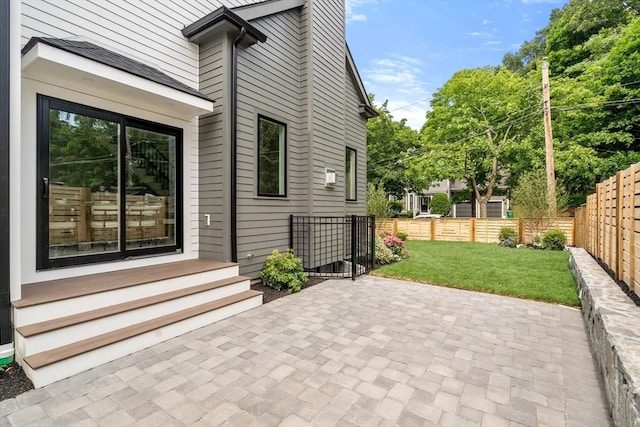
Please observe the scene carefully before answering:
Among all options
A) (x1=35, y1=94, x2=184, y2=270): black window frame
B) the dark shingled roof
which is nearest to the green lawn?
(x1=35, y1=94, x2=184, y2=270): black window frame

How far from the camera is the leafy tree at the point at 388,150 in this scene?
18328mm

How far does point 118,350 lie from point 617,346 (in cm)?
383

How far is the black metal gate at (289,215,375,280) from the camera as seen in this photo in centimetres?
596

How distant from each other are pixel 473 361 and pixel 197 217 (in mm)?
4237

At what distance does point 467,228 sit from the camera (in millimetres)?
12531

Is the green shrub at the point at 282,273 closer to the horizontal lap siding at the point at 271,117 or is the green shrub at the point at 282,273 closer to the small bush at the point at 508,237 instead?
the horizontal lap siding at the point at 271,117

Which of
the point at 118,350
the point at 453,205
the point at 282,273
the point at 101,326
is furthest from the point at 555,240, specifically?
the point at 101,326

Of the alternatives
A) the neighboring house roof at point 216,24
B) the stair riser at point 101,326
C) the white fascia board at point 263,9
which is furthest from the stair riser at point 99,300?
the white fascia board at point 263,9

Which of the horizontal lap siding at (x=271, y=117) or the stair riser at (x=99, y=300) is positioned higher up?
the horizontal lap siding at (x=271, y=117)

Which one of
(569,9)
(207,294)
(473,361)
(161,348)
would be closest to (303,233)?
(207,294)

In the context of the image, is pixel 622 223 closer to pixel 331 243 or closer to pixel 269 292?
pixel 331 243

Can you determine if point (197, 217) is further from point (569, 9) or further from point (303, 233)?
point (569, 9)

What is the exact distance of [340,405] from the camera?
205 centimetres

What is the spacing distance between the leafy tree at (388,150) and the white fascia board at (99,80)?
15.1m
